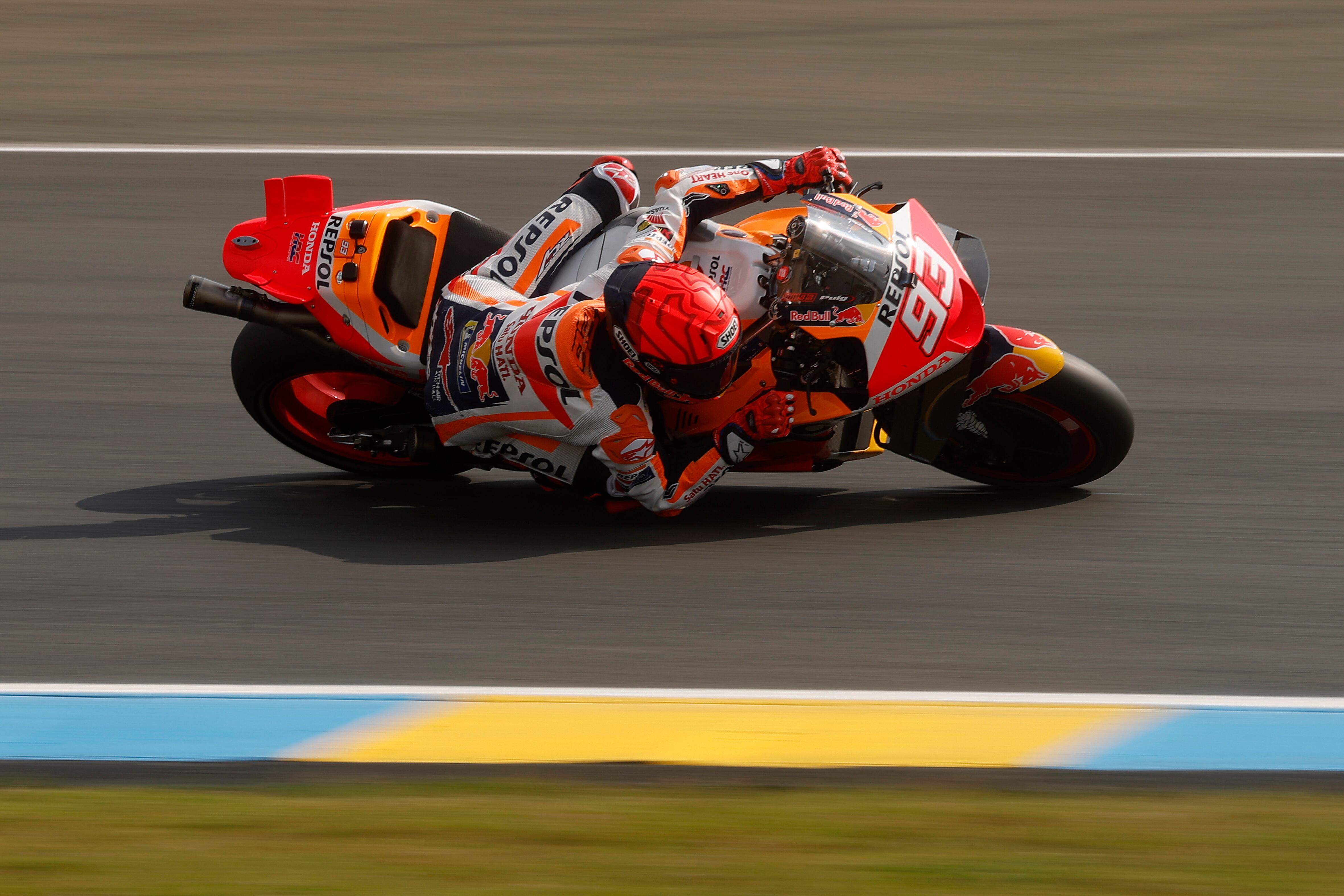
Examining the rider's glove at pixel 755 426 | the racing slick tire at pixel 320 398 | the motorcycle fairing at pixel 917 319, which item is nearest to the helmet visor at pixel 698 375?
the rider's glove at pixel 755 426

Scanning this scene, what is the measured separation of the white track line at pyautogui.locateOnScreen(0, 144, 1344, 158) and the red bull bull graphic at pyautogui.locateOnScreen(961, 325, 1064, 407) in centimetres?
442

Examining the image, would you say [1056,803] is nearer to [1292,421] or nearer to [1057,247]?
[1292,421]

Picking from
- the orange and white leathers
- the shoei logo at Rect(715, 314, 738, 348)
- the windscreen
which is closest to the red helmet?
the shoei logo at Rect(715, 314, 738, 348)

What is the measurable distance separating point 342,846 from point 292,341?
2.45 metres

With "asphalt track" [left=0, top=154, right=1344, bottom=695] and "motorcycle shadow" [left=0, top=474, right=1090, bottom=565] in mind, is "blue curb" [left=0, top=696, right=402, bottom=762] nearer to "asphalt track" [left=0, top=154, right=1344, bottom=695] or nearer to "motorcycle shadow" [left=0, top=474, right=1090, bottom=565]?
"asphalt track" [left=0, top=154, right=1344, bottom=695]

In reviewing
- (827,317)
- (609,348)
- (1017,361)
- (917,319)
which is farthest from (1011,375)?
(609,348)

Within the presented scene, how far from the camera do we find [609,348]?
4867 millimetres

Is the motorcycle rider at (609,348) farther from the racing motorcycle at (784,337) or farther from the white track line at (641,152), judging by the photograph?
the white track line at (641,152)

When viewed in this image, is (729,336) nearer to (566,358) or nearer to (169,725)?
(566,358)

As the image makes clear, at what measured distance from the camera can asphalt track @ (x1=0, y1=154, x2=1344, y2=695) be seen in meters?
4.47

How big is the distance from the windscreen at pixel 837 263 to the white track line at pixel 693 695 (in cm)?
126

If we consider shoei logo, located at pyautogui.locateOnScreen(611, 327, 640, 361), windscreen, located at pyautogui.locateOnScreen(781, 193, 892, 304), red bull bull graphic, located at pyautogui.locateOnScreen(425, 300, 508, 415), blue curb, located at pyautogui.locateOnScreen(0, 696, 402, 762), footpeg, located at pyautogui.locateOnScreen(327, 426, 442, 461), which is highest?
windscreen, located at pyautogui.locateOnScreen(781, 193, 892, 304)

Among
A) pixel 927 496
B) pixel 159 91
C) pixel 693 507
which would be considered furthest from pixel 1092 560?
pixel 159 91

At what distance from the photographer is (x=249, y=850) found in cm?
343
